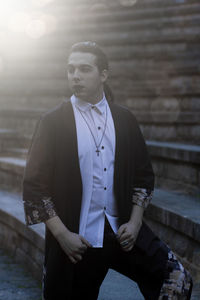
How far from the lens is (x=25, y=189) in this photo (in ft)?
7.03

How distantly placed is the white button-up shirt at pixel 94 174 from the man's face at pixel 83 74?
0.06 m

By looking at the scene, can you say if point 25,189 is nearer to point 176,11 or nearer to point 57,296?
point 57,296

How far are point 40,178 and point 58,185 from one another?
89mm

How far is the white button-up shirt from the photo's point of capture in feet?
7.09

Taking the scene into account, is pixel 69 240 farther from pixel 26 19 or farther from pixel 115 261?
pixel 26 19

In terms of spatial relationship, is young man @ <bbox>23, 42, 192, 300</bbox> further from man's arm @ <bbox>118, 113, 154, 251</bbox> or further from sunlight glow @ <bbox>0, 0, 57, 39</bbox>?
sunlight glow @ <bbox>0, 0, 57, 39</bbox>

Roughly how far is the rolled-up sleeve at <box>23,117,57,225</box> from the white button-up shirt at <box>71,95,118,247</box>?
0.14 meters

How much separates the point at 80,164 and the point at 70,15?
24.3 ft

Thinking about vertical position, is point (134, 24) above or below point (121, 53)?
above

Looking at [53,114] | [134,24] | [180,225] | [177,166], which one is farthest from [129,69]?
[53,114]

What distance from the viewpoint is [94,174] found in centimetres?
219

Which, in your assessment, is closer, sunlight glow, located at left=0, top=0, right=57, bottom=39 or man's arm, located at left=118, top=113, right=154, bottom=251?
man's arm, located at left=118, top=113, right=154, bottom=251

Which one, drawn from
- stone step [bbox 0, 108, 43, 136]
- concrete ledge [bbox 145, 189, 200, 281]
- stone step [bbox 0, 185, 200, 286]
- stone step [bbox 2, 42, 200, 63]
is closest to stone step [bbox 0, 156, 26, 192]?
stone step [bbox 0, 185, 200, 286]

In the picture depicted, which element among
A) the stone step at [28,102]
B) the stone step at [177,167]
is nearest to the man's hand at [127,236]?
the stone step at [177,167]
